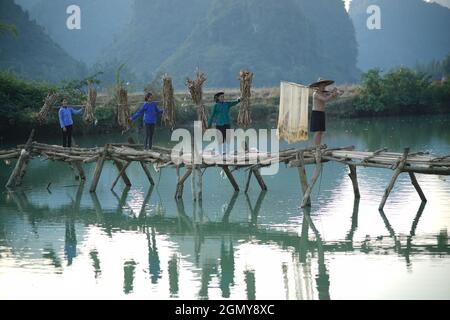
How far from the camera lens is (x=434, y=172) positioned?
12273 millimetres

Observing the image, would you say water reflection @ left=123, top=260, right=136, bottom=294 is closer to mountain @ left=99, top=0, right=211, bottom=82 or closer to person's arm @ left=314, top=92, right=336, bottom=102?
person's arm @ left=314, top=92, right=336, bottom=102

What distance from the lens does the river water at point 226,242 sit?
9039mm

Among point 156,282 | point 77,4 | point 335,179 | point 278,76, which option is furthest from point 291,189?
point 77,4

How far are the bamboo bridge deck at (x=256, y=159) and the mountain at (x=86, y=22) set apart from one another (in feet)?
263

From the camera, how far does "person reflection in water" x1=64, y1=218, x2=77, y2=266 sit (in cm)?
1067

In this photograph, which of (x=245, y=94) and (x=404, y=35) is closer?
(x=245, y=94)

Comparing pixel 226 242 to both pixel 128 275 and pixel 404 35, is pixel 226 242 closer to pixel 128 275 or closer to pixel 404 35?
pixel 128 275

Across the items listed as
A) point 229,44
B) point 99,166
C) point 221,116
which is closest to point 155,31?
point 229,44

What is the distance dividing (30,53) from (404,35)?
240ft

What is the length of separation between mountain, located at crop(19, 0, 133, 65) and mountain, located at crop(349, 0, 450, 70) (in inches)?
1388

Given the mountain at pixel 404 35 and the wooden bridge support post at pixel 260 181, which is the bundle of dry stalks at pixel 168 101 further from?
the mountain at pixel 404 35

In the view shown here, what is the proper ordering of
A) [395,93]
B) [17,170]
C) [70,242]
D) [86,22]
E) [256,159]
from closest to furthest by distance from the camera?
[70,242] → [256,159] → [17,170] → [395,93] → [86,22]

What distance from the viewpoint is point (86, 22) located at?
4117 inches

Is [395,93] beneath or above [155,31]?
beneath
